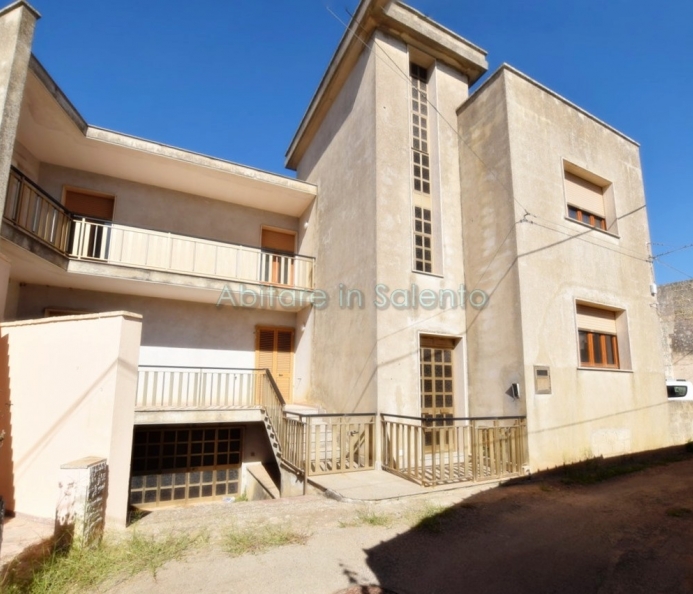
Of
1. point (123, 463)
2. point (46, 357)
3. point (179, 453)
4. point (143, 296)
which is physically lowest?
point (179, 453)

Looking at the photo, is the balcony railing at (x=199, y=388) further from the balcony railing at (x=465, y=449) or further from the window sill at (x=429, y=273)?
the window sill at (x=429, y=273)

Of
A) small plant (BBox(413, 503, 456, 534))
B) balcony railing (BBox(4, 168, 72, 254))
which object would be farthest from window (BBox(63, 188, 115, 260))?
small plant (BBox(413, 503, 456, 534))

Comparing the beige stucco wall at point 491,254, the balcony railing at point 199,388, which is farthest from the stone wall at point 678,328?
the balcony railing at point 199,388

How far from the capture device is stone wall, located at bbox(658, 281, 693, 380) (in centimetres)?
1692

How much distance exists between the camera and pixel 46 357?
5.20m

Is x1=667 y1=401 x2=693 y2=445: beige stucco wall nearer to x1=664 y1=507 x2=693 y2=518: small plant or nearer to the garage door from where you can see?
x1=664 y1=507 x2=693 y2=518: small plant

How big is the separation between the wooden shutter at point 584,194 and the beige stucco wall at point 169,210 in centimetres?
803

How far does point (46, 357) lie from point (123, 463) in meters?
1.72

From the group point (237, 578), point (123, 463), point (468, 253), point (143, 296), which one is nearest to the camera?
point (237, 578)

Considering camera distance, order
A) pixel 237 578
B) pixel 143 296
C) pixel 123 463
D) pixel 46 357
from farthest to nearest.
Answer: pixel 143 296 → pixel 46 357 → pixel 123 463 → pixel 237 578

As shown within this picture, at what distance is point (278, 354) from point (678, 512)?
9104 millimetres

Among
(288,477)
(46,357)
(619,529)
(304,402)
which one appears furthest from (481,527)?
(304,402)

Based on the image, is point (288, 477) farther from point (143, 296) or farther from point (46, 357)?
point (143, 296)

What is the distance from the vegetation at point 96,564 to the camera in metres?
3.38
